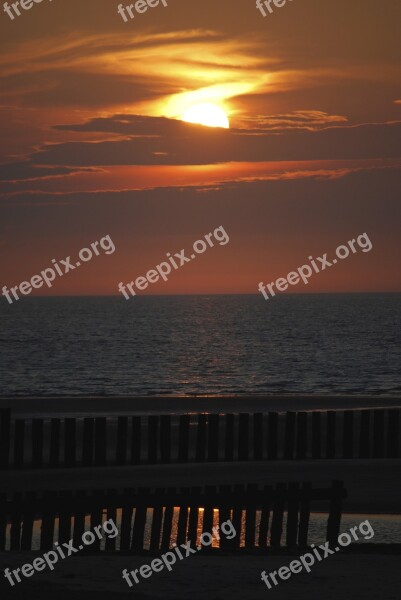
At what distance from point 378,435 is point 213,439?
4.28 m

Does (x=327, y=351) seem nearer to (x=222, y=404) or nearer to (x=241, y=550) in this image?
(x=222, y=404)

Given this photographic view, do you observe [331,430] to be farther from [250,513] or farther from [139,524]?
[139,524]

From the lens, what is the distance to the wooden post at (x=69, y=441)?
75.7ft

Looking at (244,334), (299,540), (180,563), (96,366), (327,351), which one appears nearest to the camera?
(180,563)

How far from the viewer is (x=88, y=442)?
23.6 metres

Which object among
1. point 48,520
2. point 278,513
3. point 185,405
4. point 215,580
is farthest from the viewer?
point 185,405

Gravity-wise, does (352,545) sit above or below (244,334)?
below

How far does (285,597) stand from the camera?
11.6 m

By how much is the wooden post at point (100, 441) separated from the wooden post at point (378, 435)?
671cm

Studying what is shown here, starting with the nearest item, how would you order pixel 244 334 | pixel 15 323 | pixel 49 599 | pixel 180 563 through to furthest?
pixel 49 599, pixel 180 563, pixel 244 334, pixel 15 323

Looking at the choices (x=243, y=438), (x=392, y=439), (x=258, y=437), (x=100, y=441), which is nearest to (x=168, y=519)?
(x=100, y=441)

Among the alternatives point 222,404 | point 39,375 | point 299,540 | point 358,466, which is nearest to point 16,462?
point 358,466

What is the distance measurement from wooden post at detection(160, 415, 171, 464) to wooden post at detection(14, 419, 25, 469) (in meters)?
3.22

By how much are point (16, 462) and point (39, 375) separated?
54.9 meters
